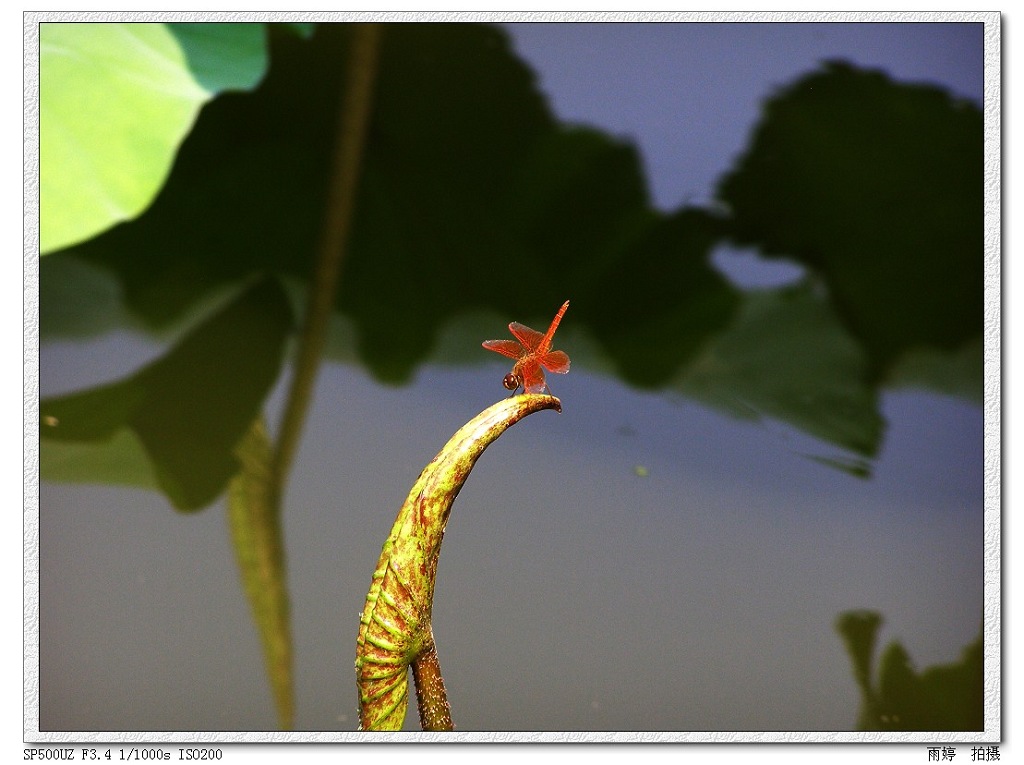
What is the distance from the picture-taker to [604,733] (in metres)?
1.05

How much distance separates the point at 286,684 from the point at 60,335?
0.63 m

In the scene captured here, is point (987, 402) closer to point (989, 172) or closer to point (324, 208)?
point (989, 172)

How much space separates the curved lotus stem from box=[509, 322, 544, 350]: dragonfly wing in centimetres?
6

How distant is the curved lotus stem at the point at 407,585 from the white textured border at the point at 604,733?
1.27 feet

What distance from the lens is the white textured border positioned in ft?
3.37

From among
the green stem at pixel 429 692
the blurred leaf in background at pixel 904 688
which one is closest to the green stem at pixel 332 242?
the green stem at pixel 429 692

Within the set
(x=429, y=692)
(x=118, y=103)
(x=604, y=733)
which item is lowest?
(x=604, y=733)

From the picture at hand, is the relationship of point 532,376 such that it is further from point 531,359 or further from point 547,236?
point 547,236

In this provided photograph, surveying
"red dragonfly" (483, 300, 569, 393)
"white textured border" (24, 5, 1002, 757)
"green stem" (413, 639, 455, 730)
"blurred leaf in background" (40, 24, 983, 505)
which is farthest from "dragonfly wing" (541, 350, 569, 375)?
"white textured border" (24, 5, 1002, 757)

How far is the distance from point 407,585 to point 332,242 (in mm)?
706

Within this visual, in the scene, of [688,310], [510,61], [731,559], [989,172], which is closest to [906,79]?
[989,172]

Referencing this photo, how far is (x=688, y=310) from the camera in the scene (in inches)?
47.6

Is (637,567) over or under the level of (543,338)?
under

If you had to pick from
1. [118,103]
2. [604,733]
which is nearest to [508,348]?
[604,733]
